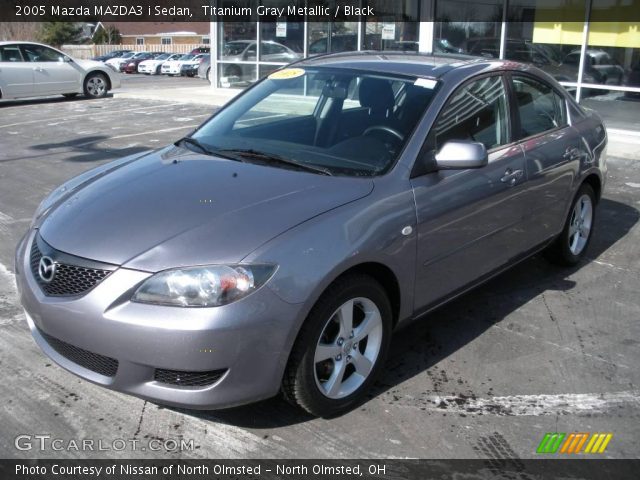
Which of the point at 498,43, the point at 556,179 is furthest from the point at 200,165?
the point at 498,43

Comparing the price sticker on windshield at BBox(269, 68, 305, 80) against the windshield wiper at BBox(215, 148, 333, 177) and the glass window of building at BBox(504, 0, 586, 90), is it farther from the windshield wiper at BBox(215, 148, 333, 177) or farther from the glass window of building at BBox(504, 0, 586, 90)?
the glass window of building at BBox(504, 0, 586, 90)

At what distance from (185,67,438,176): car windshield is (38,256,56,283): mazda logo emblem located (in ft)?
3.97

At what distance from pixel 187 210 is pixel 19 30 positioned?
2662 inches

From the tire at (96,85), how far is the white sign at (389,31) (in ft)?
26.9

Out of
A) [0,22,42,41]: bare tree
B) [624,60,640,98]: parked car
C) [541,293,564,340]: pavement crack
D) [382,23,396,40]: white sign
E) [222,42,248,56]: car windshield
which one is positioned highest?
[0,22,42,41]: bare tree

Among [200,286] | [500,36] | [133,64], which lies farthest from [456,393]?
[133,64]

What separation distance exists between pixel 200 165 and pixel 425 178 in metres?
1.25

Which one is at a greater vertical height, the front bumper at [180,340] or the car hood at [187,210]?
the car hood at [187,210]

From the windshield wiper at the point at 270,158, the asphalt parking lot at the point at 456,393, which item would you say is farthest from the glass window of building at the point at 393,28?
the windshield wiper at the point at 270,158

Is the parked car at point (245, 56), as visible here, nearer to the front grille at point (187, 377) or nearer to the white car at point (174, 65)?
the front grille at point (187, 377)

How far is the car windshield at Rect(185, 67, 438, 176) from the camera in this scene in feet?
12.1

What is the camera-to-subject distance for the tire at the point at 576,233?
527cm

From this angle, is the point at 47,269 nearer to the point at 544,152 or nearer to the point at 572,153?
the point at 544,152

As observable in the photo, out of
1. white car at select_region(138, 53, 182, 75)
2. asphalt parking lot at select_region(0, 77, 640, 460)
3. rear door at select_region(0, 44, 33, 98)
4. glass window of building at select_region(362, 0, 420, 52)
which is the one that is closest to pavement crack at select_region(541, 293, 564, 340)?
asphalt parking lot at select_region(0, 77, 640, 460)
